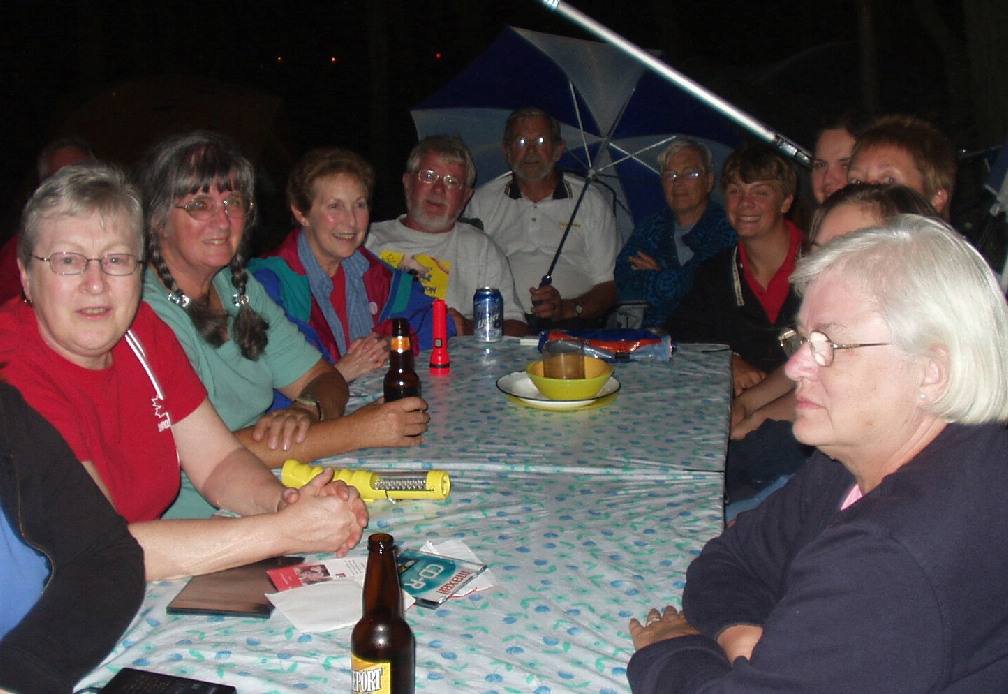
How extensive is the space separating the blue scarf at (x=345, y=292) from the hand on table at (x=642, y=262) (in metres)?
1.63

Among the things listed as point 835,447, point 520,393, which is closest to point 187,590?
point 835,447

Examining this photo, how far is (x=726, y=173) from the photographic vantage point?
3959 millimetres

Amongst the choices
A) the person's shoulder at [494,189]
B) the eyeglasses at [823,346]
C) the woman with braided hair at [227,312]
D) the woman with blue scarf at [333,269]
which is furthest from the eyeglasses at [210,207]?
the person's shoulder at [494,189]

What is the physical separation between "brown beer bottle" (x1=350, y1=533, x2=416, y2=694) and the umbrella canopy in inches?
169

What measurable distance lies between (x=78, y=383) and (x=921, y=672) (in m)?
1.53

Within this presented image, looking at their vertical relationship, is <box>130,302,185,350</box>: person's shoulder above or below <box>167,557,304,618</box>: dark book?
above

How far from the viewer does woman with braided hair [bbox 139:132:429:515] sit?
2.30 m

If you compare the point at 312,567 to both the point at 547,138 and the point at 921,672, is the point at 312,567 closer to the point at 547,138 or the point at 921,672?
the point at 921,672

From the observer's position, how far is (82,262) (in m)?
1.73

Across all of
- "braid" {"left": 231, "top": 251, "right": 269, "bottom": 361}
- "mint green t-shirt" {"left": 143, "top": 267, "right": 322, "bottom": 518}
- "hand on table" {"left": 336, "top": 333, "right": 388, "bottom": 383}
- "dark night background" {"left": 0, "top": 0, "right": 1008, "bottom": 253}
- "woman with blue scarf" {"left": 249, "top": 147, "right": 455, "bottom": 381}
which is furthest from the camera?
"dark night background" {"left": 0, "top": 0, "right": 1008, "bottom": 253}

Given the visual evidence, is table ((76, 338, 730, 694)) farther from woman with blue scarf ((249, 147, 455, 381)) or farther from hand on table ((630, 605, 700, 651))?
woman with blue scarf ((249, 147, 455, 381))

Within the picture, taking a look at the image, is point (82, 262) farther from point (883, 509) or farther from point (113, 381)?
point (883, 509)

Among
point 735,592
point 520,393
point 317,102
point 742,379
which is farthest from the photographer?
point 317,102

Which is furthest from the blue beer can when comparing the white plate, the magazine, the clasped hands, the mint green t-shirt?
the clasped hands
